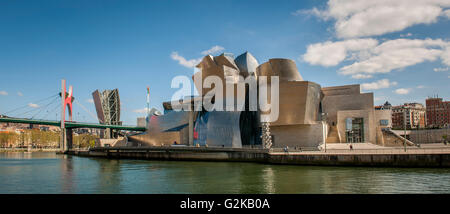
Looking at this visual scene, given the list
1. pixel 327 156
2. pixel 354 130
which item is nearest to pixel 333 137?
pixel 354 130

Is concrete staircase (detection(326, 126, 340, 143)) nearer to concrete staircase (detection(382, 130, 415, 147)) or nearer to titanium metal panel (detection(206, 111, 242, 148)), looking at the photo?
concrete staircase (detection(382, 130, 415, 147))

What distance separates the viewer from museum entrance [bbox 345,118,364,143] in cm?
4456

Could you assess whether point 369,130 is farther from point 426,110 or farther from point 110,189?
point 426,110

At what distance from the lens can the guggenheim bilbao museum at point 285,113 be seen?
4247 cm

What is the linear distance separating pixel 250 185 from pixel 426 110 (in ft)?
362

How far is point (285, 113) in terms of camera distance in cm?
4269

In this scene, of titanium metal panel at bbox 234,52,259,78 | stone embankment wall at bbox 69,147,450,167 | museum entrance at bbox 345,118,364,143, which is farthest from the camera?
titanium metal panel at bbox 234,52,259,78

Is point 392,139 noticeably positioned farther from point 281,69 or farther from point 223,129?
point 223,129

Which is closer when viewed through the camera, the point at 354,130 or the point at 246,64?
the point at 354,130

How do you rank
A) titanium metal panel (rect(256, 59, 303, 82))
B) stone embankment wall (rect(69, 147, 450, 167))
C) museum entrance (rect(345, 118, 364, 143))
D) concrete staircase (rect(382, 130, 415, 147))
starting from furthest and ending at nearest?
museum entrance (rect(345, 118, 364, 143)), concrete staircase (rect(382, 130, 415, 147)), titanium metal panel (rect(256, 59, 303, 82)), stone embankment wall (rect(69, 147, 450, 167))

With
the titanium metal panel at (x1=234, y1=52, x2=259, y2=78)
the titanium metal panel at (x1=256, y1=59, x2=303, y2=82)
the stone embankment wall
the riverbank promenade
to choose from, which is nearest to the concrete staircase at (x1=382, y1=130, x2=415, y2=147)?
the riverbank promenade

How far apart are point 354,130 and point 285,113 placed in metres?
10.2

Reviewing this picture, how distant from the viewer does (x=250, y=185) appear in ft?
61.8
